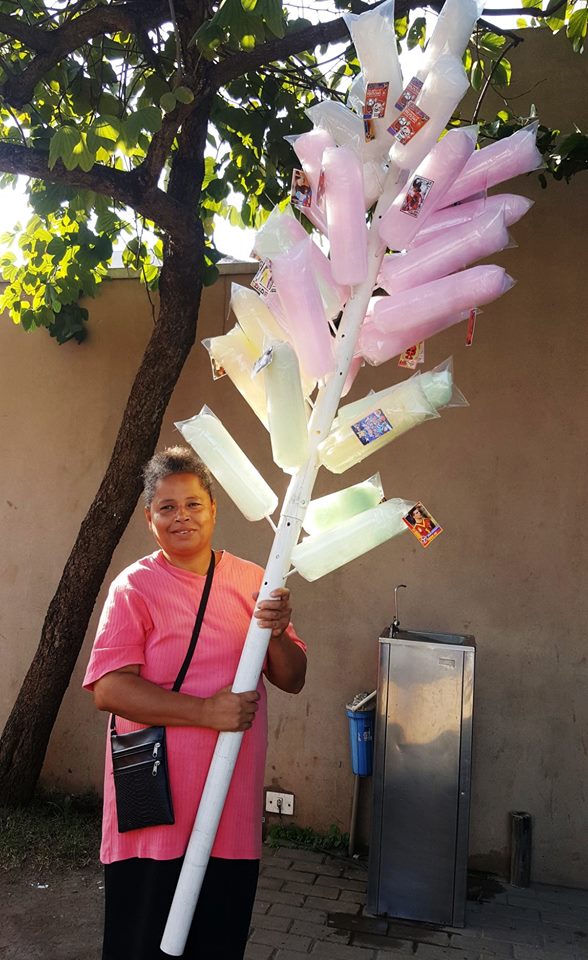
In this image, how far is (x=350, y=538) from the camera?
225 cm

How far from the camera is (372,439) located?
91.1 inches

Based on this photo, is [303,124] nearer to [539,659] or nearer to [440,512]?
[440,512]

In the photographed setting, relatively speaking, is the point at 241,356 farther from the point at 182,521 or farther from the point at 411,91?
the point at 411,91

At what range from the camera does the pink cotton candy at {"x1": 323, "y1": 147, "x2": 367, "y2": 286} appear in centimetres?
229

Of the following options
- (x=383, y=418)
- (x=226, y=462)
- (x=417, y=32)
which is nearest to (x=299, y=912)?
(x=226, y=462)

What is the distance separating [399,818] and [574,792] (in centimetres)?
103

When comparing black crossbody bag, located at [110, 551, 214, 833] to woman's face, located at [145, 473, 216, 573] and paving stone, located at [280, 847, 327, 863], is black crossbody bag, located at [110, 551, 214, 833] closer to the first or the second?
woman's face, located at [145, 473, 216, 573]

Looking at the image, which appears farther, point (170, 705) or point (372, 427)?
point (372, 427)

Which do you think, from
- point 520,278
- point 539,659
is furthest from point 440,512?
point 520,278

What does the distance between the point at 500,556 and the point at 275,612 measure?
7.93 feet

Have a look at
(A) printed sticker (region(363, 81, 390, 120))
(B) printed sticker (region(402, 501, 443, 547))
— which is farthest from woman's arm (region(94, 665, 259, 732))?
(A) printed sticker (region(363, 81, 390, 120))

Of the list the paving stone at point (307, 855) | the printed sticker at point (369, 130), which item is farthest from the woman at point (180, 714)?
the paving stone at point (307, 855)

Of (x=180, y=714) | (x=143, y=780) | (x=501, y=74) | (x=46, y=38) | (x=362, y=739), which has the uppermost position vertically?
(x=501, y=74)

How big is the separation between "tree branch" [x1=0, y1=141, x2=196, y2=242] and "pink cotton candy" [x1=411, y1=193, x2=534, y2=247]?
5.54ft
